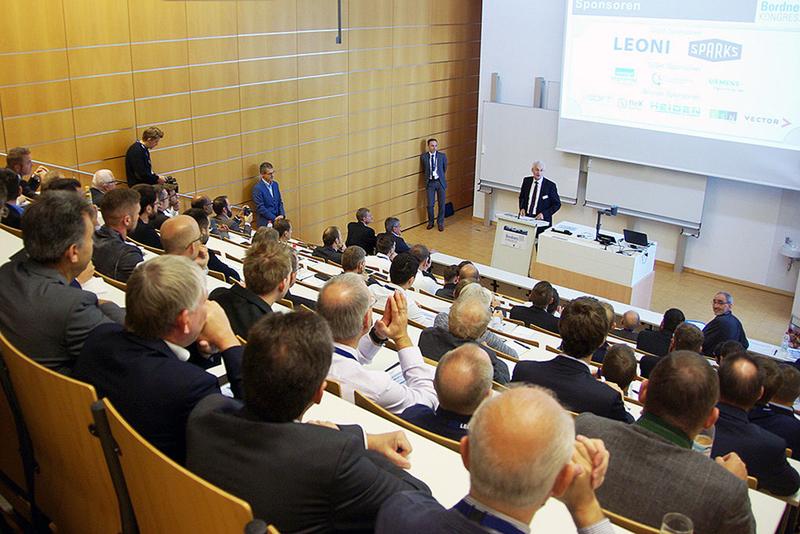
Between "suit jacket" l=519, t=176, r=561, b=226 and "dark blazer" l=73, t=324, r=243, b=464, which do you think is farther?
"suit jacket" l=519, t=176, r=561, b=226

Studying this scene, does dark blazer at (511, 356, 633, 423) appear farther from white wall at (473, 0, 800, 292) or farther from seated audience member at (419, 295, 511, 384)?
white wall at (473, 0, 800, 292)

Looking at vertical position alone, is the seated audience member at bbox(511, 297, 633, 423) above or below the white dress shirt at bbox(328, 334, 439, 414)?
below

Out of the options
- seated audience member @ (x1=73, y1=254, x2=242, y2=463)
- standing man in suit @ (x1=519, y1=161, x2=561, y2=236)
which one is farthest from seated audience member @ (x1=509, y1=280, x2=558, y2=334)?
seated audience member @ (x1=73, y1=254, x2=242, y2=463)

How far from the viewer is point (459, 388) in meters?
2.72

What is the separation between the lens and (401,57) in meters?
12.4

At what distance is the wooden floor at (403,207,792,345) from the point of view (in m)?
9.76

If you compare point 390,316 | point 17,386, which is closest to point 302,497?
point 17,386

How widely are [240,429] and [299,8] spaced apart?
9.43 meters

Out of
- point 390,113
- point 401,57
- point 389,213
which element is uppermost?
point 401,57

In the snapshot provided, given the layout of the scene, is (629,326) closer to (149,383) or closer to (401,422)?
(401,422)

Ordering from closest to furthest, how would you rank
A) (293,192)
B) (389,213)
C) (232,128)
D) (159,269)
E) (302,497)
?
(302,497) < (159,269) < (232,128) < (293,192) < (389,213)

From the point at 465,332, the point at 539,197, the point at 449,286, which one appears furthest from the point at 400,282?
the point at 539,197

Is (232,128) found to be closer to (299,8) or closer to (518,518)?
(299,8)

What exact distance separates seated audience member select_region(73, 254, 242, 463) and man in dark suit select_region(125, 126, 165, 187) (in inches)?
256
